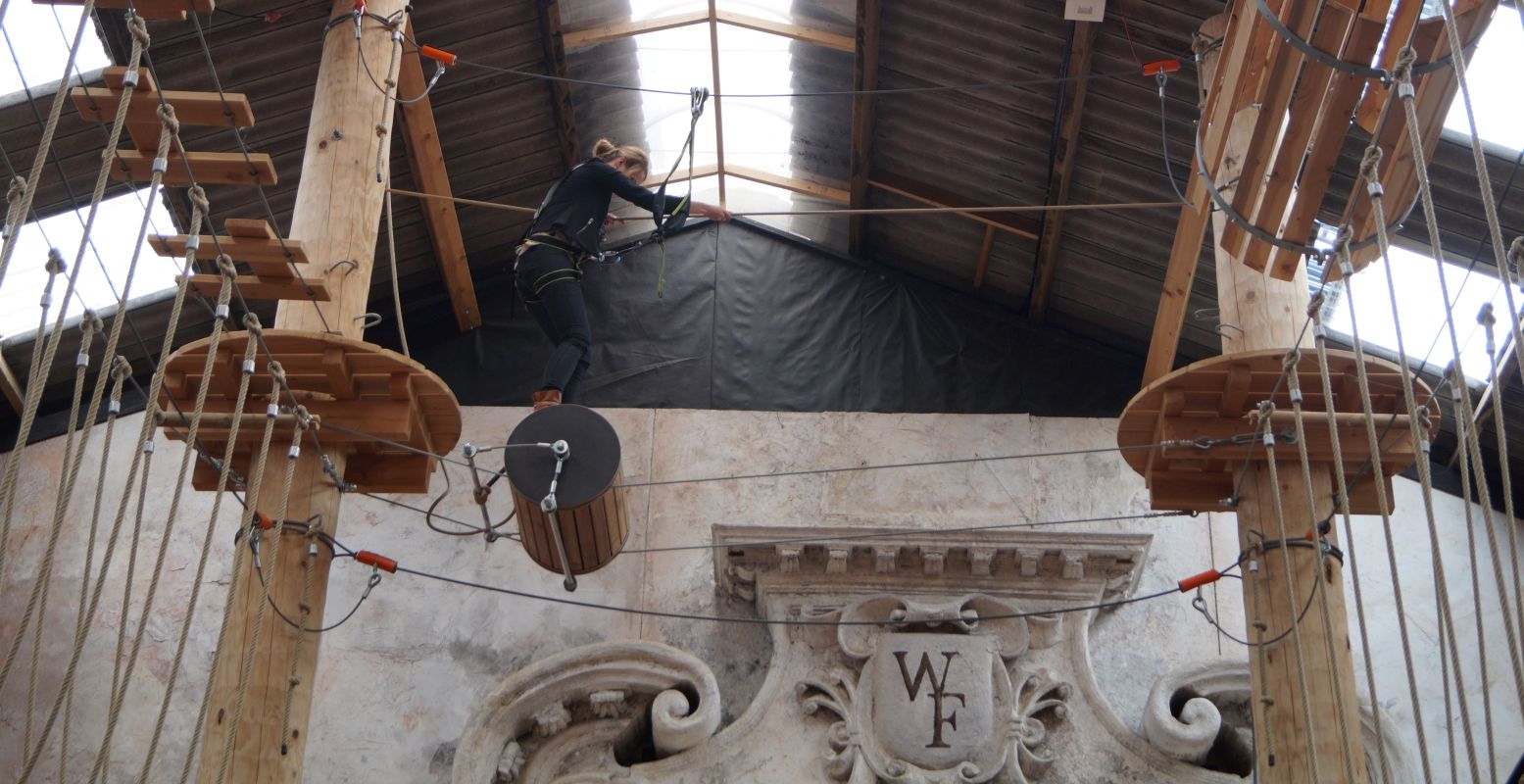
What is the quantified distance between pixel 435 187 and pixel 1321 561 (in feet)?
20.7

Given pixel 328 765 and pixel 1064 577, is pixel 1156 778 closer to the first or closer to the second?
pixel 1064 577

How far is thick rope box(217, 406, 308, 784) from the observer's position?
616cm

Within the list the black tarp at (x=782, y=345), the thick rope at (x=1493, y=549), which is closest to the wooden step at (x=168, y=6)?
the black tarp at (x=782, y=345)

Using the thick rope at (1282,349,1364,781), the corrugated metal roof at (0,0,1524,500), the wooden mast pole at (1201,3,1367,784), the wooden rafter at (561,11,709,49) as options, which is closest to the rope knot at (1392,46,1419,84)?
the thick rope at (1282,349,1364,781)

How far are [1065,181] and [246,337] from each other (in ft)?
18.4

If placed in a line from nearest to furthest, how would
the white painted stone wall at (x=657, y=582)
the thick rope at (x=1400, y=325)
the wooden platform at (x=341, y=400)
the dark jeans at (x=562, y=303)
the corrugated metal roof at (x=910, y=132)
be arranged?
the thick rope at (x=1400, y=325) < the wooden platform at (x=341, y=400) < the dark jeans at (x=562, y=303) < the white painted stone wall at (x=657, y=582) < the corrugated metal roof at (x=910, y=132)

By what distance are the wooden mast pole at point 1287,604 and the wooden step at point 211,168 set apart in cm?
449

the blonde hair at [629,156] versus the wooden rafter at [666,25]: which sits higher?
the wooden rafter at [666,25]

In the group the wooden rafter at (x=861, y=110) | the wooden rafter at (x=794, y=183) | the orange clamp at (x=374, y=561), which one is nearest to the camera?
the orange clamp at (x=374, y=561)

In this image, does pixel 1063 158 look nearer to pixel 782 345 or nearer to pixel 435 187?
pixel 782 345

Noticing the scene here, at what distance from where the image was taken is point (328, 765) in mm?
8758

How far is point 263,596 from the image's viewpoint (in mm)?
6504

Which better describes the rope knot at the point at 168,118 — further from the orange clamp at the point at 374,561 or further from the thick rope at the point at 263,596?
the orange clamp at the point at 374,561

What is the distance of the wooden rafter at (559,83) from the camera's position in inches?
406
